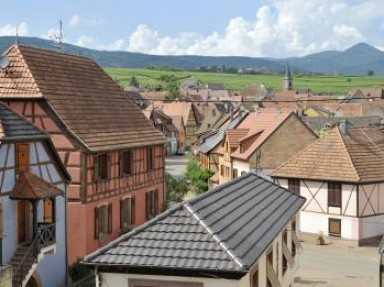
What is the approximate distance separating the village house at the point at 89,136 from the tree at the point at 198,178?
59.3ft

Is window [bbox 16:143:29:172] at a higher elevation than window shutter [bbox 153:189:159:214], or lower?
higher

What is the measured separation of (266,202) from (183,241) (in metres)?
5.79

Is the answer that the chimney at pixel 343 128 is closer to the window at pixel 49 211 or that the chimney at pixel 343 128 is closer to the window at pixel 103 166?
the window at pixel 103 166

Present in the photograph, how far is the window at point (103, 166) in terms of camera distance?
30.8 metres

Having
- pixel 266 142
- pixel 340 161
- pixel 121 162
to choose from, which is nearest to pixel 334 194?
pixel 340 161

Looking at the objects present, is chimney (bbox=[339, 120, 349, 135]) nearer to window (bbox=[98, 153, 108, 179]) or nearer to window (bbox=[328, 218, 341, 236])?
window (bbox=[328, 218, 341, 236])

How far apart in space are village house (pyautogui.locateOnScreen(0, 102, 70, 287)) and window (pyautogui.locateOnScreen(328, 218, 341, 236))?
20328mm

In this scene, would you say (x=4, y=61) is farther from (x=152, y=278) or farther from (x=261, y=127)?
(x=261, y=127)

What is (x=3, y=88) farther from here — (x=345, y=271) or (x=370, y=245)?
(x=370, y=245)

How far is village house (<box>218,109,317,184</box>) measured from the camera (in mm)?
49438

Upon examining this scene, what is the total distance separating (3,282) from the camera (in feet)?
65.0

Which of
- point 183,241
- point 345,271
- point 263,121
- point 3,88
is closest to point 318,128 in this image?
point 263,121

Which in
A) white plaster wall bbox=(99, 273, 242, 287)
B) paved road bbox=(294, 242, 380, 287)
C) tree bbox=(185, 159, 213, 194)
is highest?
white plaster wall bbox=(99, 273, 242, 287)

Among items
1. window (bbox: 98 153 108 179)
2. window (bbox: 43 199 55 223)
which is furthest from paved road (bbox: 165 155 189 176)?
window (bbox: 43 199 55 223)
